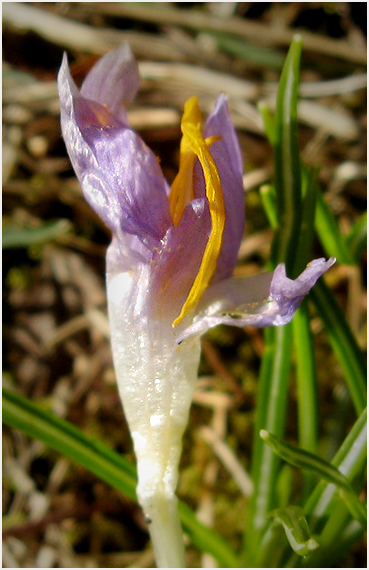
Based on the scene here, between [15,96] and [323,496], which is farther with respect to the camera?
[15,96]

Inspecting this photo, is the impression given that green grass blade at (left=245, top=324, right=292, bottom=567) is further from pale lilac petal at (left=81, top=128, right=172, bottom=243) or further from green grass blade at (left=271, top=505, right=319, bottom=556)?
pale lilac petal at (left=81, top=128, right=172, bottom=243)

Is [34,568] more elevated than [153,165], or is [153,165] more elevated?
[153,165]

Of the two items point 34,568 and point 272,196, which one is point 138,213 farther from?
point 34,568

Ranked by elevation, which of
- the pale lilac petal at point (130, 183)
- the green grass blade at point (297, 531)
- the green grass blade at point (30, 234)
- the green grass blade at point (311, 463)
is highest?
the green grass blade at point (30, 234)

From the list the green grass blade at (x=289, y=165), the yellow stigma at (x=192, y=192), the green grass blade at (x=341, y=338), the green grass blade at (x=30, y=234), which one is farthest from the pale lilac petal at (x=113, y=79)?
the green grass blade at (x=30, y=234)

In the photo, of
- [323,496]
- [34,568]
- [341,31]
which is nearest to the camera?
[323,496]

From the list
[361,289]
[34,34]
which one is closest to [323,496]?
[361,289]

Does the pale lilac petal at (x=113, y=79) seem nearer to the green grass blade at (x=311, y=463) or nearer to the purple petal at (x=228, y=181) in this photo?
the purple petal at (x=228, y=181)
